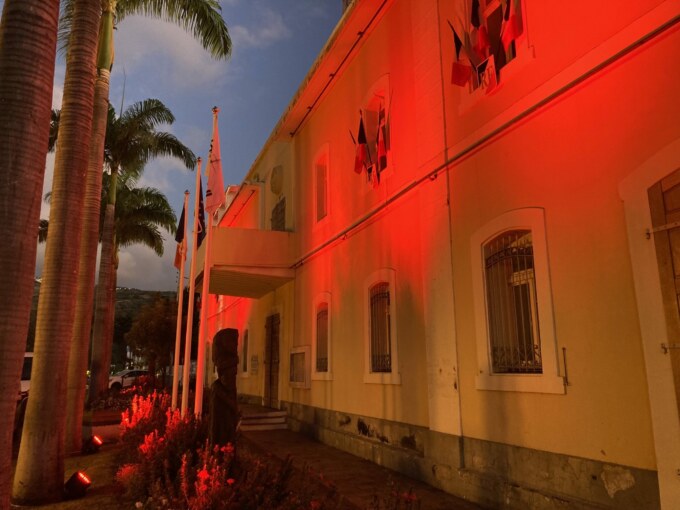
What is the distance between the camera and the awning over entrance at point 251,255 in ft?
45.7

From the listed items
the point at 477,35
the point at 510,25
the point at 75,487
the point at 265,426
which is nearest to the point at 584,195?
the point at 510,25

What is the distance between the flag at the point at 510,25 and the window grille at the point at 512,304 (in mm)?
2402

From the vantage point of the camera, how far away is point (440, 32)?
834cm

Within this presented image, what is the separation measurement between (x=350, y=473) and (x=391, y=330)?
2420 millimetres

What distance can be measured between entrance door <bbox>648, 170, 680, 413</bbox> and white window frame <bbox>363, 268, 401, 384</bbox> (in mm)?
4804

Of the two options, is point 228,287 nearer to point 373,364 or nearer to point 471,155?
point 373,364

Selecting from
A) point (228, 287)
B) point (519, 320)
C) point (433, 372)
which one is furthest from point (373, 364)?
point (228, 287)

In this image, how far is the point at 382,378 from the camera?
30.4 ft

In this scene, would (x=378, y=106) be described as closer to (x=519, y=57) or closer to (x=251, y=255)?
(x=519, y=57)

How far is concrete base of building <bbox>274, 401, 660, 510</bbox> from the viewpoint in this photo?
4.83 metres

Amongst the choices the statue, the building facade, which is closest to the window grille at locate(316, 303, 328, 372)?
the building facade

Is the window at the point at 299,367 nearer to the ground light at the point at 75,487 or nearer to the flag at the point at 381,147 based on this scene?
the flag at the point at 381,147

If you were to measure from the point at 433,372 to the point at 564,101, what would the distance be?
4031 mm

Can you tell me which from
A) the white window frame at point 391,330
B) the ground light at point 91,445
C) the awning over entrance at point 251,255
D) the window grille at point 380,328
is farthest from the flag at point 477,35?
the ground light at point 91,445
